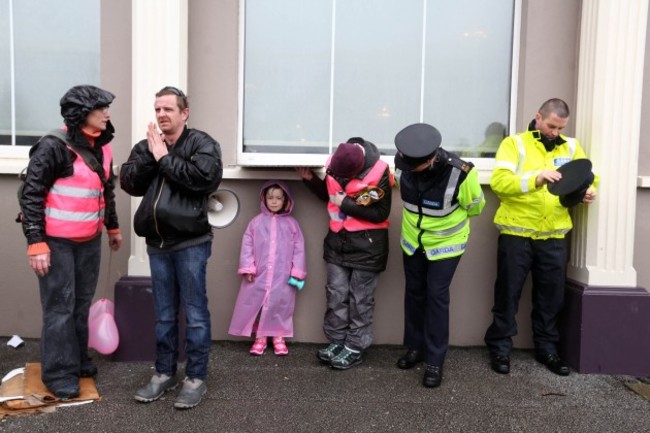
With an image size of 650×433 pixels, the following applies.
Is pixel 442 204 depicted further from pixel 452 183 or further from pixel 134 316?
pixel 134 316

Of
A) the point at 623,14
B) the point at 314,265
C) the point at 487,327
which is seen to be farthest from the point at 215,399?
the point at 623,14

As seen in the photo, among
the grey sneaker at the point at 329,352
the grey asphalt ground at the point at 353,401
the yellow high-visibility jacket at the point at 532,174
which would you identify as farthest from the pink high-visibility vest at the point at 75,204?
the yellow high-visibility jacket at the point at 532,174

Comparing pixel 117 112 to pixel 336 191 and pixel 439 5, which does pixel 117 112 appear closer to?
pixel 336 191

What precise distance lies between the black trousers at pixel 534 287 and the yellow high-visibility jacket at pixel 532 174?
0.10 metres

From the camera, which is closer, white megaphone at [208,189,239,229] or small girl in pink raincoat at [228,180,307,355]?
small girl in pink raincoat at [228,180,307,355]

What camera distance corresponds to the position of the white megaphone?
4668 mm

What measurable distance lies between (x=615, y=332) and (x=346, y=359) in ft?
6.39

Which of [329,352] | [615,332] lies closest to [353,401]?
[329,352]

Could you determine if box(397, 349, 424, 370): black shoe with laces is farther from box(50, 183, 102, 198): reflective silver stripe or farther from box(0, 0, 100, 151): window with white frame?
box(0, 0, 100, 151): window with white frame

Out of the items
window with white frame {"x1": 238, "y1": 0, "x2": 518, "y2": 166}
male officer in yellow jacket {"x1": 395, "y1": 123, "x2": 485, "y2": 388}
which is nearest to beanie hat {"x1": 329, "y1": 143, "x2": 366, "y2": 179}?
male officer in yellow jacket {"x1": 395, "y1": 123, "x2": 485, "y2": 388}

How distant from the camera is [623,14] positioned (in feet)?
13.8

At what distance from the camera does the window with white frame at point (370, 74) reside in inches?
187

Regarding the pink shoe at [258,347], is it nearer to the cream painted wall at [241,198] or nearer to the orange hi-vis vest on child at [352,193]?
the cream painted wall at [241,198]

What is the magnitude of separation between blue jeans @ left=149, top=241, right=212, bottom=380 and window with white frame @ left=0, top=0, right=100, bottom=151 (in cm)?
209
